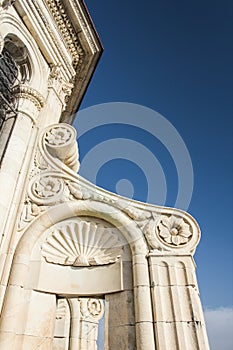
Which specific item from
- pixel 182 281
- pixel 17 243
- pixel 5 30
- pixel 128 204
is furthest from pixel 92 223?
pixel 5 30

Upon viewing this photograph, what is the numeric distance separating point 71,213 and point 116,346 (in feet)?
8.23

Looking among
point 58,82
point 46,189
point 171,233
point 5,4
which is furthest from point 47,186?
point 5,4

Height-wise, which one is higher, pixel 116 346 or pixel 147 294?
pixel 147 294

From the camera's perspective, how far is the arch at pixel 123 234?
425 centimetres

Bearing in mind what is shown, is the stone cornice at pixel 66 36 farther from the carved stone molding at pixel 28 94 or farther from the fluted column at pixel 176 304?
the fluted column at pixel 176 304

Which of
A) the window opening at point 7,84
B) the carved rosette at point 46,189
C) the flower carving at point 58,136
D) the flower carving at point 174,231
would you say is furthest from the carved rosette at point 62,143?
the flower carving at point 174,231

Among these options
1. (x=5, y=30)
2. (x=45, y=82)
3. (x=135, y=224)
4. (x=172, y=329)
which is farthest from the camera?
(x=45, y=82)

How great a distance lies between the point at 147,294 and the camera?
4.53 meters

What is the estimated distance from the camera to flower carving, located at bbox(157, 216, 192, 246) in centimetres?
510

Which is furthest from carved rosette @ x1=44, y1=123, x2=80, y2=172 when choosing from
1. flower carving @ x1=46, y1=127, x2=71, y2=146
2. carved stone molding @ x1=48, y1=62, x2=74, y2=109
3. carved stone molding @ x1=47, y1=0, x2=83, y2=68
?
carved stone molding @ x1=47, y1=0, x2=83, y2=68

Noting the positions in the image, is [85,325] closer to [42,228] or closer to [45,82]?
[42,228]

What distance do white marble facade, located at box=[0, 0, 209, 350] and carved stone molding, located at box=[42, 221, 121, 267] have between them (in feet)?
0.07

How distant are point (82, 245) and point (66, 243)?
34 cm

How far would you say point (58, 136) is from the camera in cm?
646
